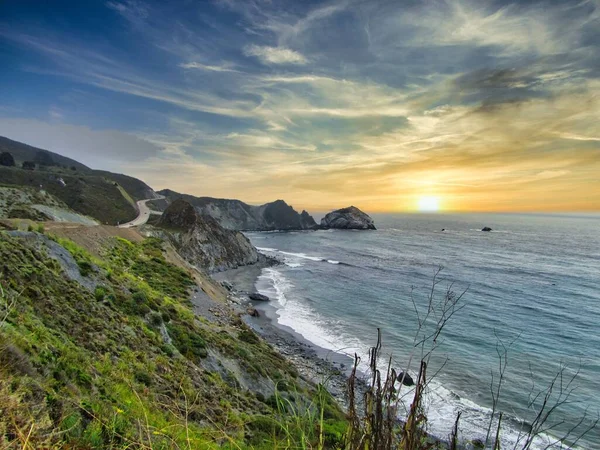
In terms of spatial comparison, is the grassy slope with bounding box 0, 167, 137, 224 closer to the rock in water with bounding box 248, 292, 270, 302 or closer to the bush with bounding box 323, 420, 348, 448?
the rock in water with bounding box 248, 292, 270, 302

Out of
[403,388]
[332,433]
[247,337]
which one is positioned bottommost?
[403,388]

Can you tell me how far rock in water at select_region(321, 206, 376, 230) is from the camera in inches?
7392

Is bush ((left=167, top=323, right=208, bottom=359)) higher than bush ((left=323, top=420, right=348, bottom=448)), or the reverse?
bush ((left=167, top=323, right=208, bottom=359))

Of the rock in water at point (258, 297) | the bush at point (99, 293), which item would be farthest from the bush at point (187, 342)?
the rock in water at point (258, 297)

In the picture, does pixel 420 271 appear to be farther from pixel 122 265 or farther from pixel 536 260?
pixel 122 265

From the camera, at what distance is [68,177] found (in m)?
96.5

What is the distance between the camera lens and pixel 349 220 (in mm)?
190000

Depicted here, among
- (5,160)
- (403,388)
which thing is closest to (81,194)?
(5,160)

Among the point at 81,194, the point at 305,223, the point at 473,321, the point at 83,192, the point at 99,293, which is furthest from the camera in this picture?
the point at 305,223

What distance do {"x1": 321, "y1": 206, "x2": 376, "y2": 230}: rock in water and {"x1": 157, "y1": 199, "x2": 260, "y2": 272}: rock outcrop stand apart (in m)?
109

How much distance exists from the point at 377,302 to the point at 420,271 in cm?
2468

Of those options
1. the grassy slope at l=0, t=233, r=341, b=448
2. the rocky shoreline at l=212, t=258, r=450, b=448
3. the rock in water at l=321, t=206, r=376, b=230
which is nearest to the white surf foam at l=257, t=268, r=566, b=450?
the rocky shoreline at l=212, t=258, r=450, b=448

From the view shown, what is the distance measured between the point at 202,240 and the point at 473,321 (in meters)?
56.2

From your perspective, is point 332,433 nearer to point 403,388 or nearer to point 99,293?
point 99,293
